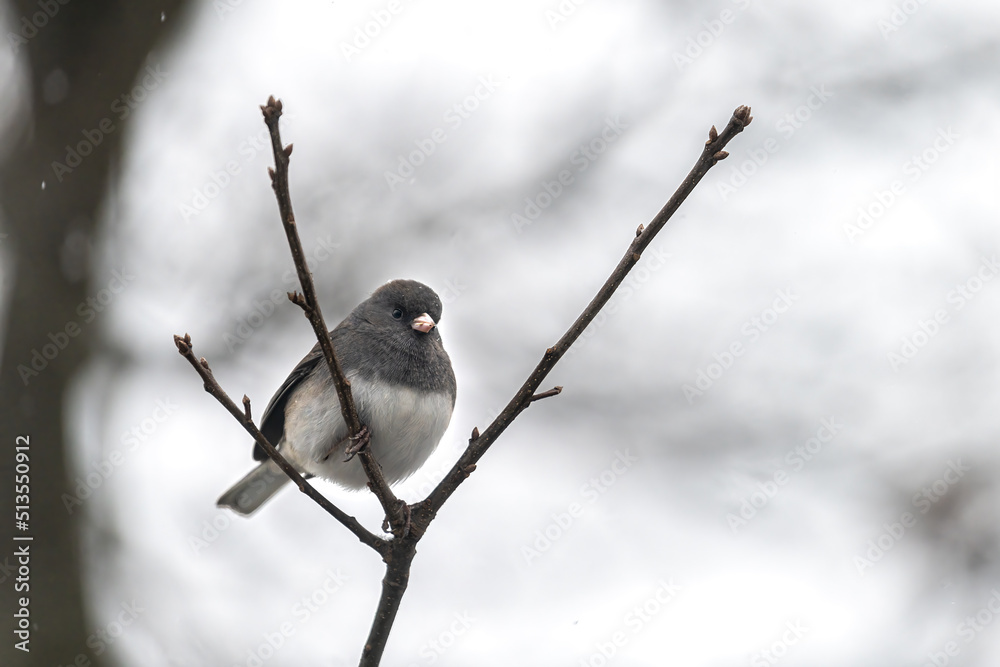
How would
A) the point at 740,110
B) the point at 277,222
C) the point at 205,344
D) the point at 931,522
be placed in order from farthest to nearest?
the point at 277,222, the point at 205,344, the point at 931,522, the point at 740,110

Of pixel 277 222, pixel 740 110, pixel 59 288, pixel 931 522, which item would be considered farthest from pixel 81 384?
pixel 931 522

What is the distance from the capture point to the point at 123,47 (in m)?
4.86

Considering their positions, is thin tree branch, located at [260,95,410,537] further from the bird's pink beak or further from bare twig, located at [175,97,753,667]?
the bird's pink beak

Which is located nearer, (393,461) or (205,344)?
(393,461)

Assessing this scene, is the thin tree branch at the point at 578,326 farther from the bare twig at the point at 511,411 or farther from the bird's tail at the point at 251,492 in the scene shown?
the bird's tail at the point at 251,492

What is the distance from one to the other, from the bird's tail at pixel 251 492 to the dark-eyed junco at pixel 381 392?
31cm

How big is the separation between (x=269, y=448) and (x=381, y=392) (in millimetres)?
911

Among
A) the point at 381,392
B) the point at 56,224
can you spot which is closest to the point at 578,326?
the point at 381,392

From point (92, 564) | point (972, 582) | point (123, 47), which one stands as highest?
point (972, 582)

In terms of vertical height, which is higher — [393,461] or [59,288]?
[393,461]

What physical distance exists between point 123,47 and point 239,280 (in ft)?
5.14

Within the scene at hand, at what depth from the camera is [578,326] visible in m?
2.26

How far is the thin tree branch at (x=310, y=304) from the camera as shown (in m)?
1.72

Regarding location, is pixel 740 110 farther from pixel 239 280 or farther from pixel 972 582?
pixel 239 280
